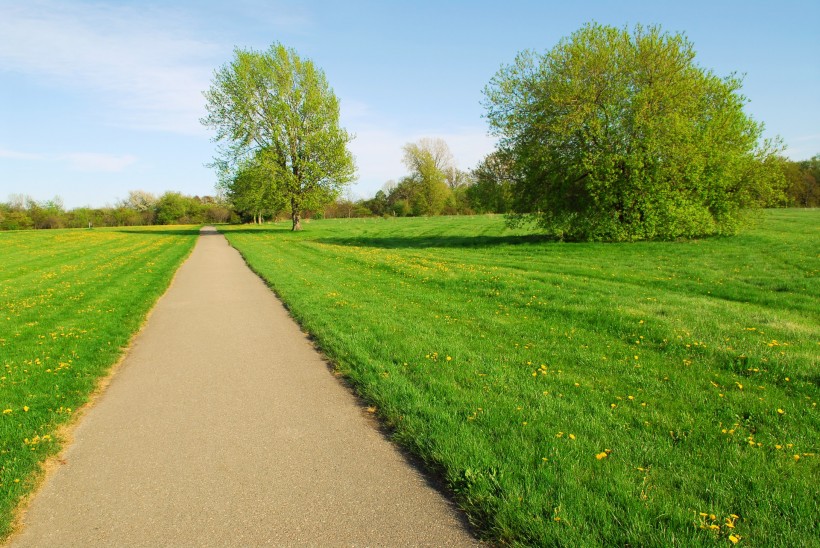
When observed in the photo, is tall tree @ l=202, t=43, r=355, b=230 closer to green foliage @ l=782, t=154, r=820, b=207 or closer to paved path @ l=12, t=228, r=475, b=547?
paved path @ l=12, t=228, r=475, b=547

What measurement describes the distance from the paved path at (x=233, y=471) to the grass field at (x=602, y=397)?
17.1 inches

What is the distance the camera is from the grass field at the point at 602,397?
326cm

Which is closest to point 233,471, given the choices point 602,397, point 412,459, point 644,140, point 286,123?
point 412,459

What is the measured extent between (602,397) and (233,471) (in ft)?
12.6

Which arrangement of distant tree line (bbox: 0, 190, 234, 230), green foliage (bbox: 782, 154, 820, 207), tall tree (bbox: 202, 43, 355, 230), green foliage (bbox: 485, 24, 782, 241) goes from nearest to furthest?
green foliage (bbox: 485, 24, 782, 241) → tall tree (bbox: 202, 43, 355, 230) → green foliage (bbox: 782, 154, 820, 207) → distant tree line (bbox: 0, 190, 234, 230)

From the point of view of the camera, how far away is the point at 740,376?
5.86 meters

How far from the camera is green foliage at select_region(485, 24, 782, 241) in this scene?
2119 centimetres

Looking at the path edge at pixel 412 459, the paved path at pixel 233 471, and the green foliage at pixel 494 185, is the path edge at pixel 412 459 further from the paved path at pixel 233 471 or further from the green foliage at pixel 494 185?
the green foliage at pixel 494 185

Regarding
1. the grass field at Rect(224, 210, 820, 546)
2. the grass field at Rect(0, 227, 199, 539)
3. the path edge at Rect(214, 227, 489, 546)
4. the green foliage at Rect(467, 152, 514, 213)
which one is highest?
the green foliage at Rect(467, 152, 514, 213)

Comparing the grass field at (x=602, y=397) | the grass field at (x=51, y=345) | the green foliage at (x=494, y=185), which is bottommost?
the grass field at (x=602, y=397)

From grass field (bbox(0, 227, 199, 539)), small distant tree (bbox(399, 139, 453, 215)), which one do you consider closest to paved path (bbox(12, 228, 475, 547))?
grass field (bbox(0, 227, 199, 539))

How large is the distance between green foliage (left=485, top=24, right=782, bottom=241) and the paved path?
1937cm

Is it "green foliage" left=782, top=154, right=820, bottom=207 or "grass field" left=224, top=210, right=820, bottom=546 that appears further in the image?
"green foliage" left=782, top=154, right=820, bottom=207

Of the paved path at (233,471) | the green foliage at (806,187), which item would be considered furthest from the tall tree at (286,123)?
the green foliage at (806,187)
